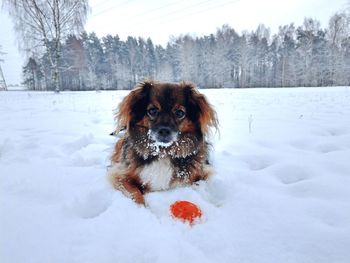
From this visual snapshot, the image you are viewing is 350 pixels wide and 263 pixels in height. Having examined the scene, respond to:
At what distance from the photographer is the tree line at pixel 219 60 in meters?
37.9

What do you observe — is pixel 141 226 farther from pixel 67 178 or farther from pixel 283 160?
pixel 283 160

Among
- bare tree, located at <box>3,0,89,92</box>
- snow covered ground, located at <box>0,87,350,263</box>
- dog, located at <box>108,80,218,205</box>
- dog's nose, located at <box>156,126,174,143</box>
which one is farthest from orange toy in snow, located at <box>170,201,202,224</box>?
bare tree, located at <box>3,0,89,92</box>

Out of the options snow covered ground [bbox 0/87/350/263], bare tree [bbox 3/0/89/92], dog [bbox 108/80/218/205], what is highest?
bare tree [bbox 3/0/89/92]

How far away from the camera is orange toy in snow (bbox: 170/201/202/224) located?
1.79 metres

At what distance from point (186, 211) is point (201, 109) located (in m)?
1.46

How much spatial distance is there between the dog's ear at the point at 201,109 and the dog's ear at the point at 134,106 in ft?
1.51

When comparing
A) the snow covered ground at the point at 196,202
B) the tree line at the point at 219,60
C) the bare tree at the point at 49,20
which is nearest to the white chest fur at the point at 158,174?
the snow covered ground at the point at 196,202

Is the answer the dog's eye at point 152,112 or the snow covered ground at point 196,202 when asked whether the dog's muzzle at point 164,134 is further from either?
the snow covered ground at point 196,202

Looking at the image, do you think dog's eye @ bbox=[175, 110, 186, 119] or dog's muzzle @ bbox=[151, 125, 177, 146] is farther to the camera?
dog's eye @ bbox=[175, 110, 186, 119]

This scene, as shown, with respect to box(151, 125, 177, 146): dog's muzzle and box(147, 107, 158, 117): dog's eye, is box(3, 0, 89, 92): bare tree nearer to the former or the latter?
box(147, 107, 158, 117): dog's eye

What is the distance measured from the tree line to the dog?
34662mm

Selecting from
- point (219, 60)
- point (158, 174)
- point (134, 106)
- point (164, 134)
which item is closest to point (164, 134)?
point (164, 134)

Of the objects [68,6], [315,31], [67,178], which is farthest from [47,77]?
[67,178]

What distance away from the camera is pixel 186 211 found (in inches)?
→ 71.6
